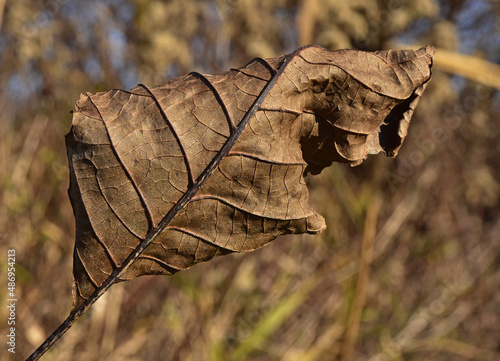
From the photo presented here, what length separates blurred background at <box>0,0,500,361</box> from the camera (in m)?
1.60

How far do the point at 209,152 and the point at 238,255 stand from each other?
162cm

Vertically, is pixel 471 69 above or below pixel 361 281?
above

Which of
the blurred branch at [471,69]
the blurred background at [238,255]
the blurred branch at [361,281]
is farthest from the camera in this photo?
the blurred background at [238,255]

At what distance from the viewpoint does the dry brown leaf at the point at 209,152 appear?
43 cm

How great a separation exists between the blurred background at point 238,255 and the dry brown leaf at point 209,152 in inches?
31.5

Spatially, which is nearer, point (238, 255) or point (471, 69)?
point (471, 69)

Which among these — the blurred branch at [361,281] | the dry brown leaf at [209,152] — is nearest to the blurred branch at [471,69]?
the blurred branch at [361,281]

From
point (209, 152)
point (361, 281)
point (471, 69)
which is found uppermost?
point (209, 152)

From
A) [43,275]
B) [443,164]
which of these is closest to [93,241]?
[43,275]

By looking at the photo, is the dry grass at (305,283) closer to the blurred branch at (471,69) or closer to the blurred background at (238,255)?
the blurred background at (238,255)

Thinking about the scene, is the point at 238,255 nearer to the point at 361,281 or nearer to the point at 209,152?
the point at 361,281

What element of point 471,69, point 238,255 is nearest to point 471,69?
point 471,69

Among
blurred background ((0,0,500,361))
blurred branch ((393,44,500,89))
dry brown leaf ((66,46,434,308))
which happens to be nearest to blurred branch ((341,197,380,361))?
blurred background ((0,0,500,361))

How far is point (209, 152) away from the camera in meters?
0.43
